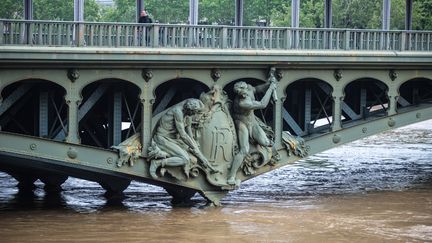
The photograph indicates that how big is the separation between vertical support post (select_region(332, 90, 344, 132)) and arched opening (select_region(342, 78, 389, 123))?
35.8 inches

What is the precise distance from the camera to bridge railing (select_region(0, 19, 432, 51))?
38969mm

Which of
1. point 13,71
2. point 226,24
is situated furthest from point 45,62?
point 226,24

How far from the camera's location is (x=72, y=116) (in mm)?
39531

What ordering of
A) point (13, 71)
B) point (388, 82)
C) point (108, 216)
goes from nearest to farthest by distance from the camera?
point (13, 71) → point (108, 216) → point (388, 82)

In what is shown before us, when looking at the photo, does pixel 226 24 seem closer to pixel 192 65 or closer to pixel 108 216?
pixel 192 65

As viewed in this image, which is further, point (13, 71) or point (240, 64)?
point (240, 64)

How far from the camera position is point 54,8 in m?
41.4

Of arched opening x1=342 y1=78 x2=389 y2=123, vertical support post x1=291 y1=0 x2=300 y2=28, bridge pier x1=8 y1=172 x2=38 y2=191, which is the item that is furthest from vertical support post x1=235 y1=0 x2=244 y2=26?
bridge pier x1=8 y1=172 x2=38 y2=191

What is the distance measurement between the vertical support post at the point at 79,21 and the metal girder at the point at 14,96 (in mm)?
1834

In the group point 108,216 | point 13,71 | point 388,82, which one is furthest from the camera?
point 388,82

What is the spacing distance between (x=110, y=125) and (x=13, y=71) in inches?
149

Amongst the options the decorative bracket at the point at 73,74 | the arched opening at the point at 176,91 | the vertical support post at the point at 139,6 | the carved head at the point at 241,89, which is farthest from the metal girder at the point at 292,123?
the decorative bracket at the point at 73,74

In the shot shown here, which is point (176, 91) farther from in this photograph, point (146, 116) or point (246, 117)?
point (246, 117)

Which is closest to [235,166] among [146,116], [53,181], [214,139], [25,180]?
[214,139]
